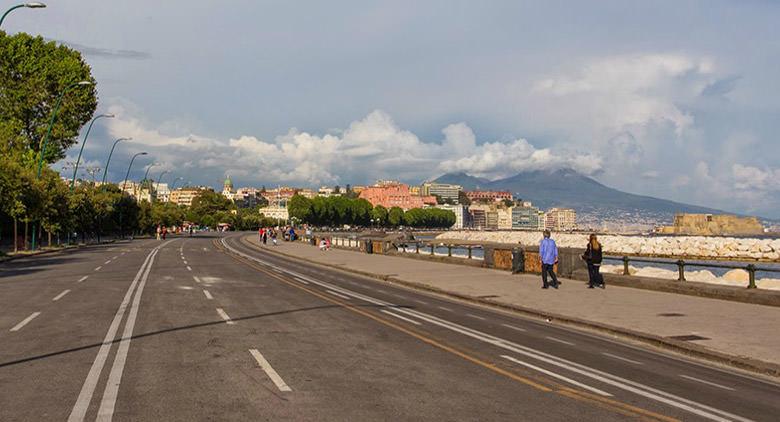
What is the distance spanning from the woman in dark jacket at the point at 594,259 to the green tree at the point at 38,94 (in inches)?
1973

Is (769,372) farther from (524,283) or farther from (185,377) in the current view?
(524,283)

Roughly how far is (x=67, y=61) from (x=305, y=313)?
53361 mm

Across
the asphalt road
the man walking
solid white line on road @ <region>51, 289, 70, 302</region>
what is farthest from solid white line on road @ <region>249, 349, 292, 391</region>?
the man walking

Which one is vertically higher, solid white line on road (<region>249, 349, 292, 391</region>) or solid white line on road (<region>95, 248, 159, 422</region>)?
solid white line on road (<region>95, 248, 159, 422</region>)

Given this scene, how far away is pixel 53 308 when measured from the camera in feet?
53.6

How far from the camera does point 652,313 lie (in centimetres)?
1681

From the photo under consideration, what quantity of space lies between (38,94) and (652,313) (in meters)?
56.7

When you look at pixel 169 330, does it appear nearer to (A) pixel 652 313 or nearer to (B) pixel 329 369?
(B) pixel 329 369

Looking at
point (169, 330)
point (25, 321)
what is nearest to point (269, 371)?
point (169, 330)

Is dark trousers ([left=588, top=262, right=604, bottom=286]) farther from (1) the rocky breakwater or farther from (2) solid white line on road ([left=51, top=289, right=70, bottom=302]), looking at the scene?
(1) the rocky breakwater

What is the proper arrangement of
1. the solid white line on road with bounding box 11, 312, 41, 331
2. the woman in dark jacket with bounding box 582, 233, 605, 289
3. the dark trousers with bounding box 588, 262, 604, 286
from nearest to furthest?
the solid white line on road with bounding box 11, 312, 41, 331 < the woman in dark jacket with bounding box 582, 233, 605, 289 < the dark trousers with bounding box 588, 262, 604, 286

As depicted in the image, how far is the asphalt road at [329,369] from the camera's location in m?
7.50

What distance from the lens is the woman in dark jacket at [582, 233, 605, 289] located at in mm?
22391

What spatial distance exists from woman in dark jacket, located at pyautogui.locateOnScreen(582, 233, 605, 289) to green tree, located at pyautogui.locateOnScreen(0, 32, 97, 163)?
50.1m
